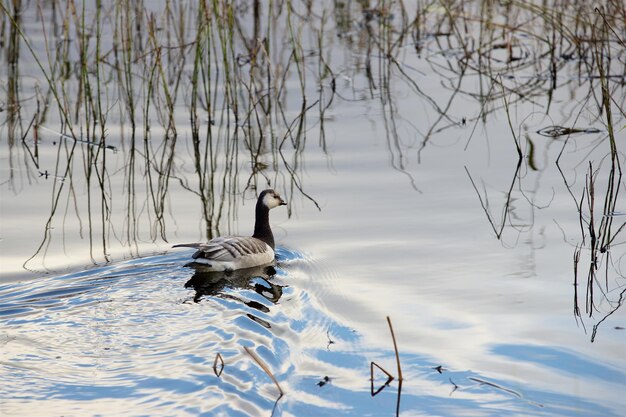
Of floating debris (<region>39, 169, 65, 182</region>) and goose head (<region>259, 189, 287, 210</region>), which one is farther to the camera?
floating debris (<region>39, 169, 65, 182</region>)

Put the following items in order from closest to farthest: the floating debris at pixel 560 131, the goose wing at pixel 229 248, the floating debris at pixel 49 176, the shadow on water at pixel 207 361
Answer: the shadow on water at pixel 207 361, the goose wing at pixel 229 248, the floating debris at pixel 49 176, the floating debris at pixel 560 131

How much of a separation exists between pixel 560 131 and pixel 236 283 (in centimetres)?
504

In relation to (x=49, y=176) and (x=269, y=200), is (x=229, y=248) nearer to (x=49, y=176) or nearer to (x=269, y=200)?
(x=269, y=200)

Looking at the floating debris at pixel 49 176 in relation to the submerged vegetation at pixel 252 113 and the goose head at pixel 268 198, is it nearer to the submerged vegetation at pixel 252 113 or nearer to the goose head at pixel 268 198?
the submerged vegetation at pixel 252 113

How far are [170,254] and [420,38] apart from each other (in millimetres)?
9123

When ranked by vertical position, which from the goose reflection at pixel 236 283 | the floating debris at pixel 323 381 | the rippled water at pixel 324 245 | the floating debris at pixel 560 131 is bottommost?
the goose reflection at pixel 236 283

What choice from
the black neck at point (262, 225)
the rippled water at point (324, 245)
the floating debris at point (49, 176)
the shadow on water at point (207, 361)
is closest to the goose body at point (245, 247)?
the black neck at point (262, 225)

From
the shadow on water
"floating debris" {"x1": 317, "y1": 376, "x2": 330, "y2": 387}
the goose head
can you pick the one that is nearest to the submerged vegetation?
the goose head

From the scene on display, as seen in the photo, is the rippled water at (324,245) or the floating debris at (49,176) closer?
the rippled water at (324,245)

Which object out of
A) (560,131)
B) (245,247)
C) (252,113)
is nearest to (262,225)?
(245,247)

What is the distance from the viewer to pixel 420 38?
55.8ft

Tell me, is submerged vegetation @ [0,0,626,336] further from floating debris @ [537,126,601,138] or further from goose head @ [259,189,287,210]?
goose head @ [259,189,287,210]

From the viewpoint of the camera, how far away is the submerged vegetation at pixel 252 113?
31.4 feet

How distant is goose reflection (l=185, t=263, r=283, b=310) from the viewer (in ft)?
27.1
